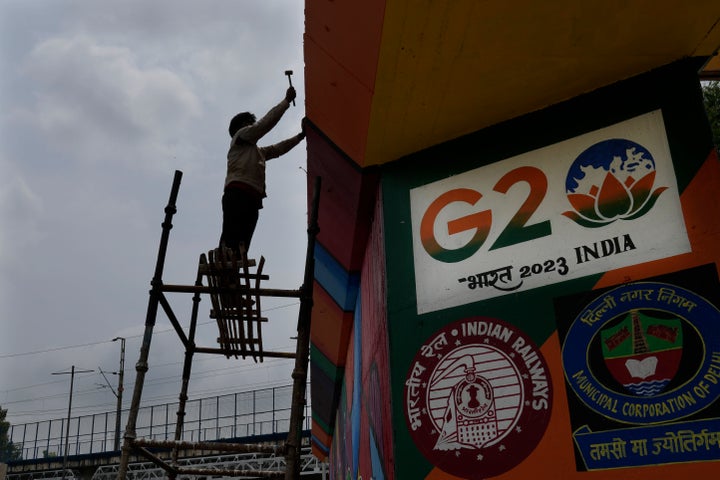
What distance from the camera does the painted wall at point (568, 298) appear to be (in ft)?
12.4

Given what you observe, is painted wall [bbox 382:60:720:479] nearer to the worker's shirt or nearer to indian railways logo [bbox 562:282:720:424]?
indian railways logo [bbox 562:282:720:424]

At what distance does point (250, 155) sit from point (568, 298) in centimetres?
310

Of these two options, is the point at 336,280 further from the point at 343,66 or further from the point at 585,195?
the point at 585,195

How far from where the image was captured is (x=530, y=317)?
436cm

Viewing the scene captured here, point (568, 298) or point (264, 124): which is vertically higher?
point (264, 124)

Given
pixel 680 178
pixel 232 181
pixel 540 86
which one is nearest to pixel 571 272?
pixel 680 178

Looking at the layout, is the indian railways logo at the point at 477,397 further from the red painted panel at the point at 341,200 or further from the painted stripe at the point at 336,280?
the painted stripe at the point at 336,280

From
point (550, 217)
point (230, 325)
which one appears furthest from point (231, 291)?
point (550, 217)

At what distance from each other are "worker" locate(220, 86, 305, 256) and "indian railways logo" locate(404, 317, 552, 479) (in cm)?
199

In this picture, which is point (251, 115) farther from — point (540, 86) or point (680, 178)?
point (680, 178)

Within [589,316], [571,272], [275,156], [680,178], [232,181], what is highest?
[275,156]

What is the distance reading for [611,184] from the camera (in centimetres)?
432

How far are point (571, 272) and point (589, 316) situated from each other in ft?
1.08

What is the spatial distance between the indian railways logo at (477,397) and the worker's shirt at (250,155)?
7.39ft
